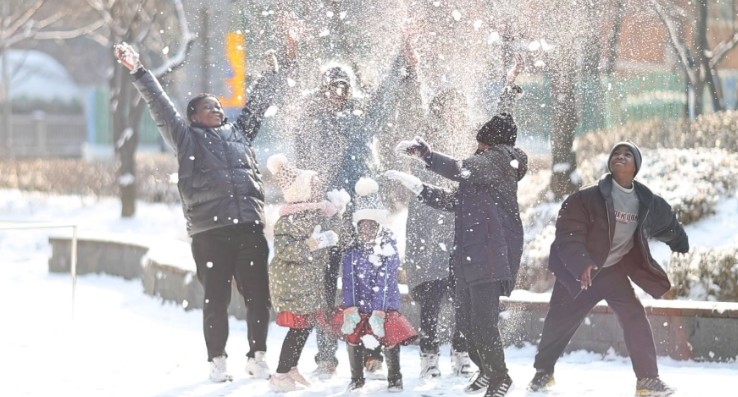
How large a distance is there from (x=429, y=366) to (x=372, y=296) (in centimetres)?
77

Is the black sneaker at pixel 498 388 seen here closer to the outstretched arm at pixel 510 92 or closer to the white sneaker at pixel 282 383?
the white sneaker at pixel 282 383

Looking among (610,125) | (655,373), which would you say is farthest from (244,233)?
(610,125)

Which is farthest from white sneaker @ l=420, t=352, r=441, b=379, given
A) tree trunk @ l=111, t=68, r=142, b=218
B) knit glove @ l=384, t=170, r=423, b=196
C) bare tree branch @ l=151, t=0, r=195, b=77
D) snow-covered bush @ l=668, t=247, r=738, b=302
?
tree trunk @ l=111, t=68, r=142, b=218

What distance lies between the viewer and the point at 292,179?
7.41 m

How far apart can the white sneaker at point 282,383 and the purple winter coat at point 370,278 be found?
53 centimetres

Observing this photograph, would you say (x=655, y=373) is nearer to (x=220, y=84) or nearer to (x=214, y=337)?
(x=214, y=337)

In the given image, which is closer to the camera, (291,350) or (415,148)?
(415,148)

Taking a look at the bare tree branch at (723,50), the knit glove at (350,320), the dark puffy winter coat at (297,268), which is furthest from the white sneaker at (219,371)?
the bare tree branch at (723,50)

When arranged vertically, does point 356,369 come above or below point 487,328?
below

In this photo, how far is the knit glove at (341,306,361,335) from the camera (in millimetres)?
7129

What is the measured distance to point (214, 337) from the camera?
7648 millimetres

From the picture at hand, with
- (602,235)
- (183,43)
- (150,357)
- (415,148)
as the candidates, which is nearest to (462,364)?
(602,235)

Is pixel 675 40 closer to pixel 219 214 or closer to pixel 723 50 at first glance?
pixel 723 50

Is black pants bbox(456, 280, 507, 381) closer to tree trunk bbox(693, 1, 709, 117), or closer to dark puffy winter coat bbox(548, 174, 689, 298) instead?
dark puffy winter coat bbox(548, 174, 689, 298)
